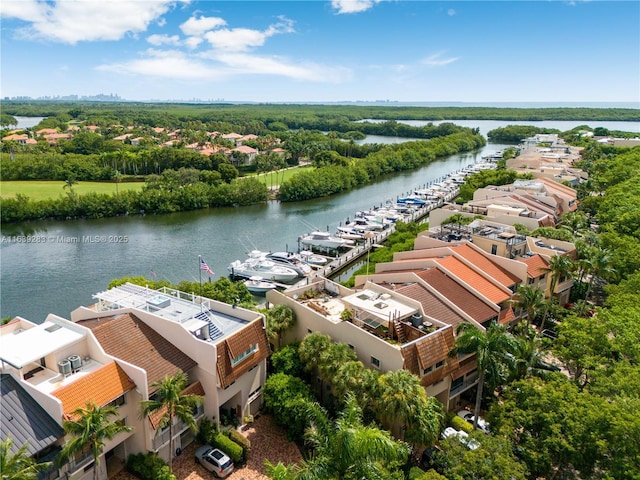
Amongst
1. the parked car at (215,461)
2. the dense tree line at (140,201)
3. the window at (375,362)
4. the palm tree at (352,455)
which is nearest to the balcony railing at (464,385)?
the window at (375,362)

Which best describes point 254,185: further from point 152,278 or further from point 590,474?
point 590,474

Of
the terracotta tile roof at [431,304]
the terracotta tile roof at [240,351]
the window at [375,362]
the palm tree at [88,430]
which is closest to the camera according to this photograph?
the palm tree at [88,430]

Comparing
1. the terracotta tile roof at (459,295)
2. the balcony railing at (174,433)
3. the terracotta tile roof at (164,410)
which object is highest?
the terracotta tile roof at (459,295)

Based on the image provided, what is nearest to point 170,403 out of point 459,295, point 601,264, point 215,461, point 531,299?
point 215,461

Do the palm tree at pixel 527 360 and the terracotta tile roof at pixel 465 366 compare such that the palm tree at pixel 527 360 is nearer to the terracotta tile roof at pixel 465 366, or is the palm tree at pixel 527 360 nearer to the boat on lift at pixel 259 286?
the terracotta tile roof at pixel 465 366

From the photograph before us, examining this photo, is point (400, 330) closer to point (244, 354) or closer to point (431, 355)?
point (431, 355)
